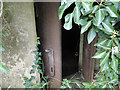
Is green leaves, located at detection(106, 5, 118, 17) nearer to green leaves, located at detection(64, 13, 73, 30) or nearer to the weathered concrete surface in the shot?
green leaves, located at detection(64, 13, 73, 30)

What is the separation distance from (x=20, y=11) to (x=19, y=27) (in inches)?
5.3

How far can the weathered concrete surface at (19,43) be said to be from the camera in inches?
31.7

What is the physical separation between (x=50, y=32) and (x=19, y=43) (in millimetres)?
308

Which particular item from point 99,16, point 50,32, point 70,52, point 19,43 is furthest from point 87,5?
point 70,52

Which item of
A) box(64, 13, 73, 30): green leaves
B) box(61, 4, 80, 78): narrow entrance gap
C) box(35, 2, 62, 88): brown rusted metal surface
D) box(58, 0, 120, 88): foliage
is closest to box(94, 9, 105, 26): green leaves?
box(58, 0, 120, 88): foliage

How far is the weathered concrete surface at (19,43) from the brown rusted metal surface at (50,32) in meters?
0.11

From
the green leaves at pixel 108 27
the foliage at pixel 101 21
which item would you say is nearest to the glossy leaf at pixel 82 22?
the foliage at pixel 101 21

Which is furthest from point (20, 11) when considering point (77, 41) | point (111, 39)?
point (77, 41)

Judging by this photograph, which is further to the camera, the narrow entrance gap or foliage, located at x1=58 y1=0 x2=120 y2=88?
the narrow entrance gap

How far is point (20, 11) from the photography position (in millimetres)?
806

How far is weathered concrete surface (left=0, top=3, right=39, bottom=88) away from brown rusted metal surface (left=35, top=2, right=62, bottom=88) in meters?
0.11

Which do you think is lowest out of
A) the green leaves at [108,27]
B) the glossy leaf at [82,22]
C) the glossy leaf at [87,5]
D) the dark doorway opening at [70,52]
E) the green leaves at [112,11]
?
the dark doorway opening at [70,52]

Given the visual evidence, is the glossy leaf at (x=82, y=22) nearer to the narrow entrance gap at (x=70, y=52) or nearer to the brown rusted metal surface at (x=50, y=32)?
the brown rusted metal surface at (x=50, y=32)

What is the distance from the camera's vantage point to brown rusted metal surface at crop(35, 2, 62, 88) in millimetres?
887
